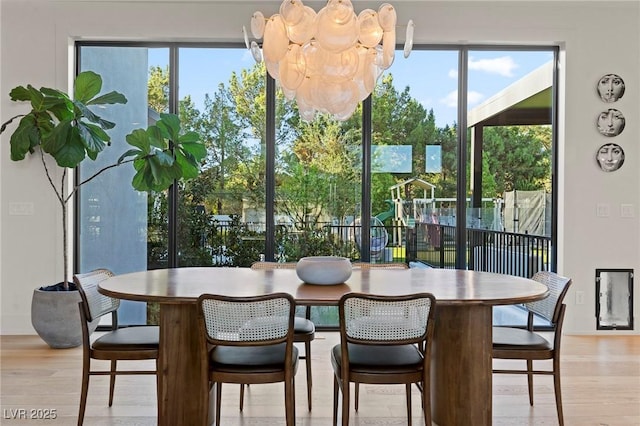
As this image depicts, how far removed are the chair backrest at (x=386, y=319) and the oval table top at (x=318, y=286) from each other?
0.08 m

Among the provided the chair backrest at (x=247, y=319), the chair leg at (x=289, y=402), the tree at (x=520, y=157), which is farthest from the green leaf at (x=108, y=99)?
the tree at (x=520, y=157)

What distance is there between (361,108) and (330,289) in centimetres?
270

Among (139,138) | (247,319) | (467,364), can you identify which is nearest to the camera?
(247,319)

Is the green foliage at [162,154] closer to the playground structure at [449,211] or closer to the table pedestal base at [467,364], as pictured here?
the playground structure at [449,211]

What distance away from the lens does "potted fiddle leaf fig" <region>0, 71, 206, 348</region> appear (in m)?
4.11

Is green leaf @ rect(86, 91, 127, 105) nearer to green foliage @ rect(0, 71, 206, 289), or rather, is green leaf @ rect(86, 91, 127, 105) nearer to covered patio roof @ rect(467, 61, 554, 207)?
green foliage @ rect(0, 71, 206, 289)

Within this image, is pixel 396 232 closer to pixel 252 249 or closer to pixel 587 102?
pixel 252 249

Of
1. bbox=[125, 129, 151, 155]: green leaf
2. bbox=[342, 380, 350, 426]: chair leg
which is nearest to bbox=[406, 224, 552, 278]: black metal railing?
bbox=[125, 129, 151, 155]: green leaf

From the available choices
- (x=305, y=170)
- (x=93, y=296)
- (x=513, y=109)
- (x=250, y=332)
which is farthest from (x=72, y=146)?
(x=513, y=109)

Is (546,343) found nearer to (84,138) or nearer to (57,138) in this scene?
(84,138)

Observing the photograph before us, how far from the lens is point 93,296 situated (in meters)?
2.75

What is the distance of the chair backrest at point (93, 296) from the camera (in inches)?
104

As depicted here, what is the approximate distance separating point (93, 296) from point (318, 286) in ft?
3.96

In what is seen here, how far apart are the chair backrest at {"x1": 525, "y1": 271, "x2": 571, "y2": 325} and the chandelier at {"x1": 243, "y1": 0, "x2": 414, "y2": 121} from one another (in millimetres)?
1512
